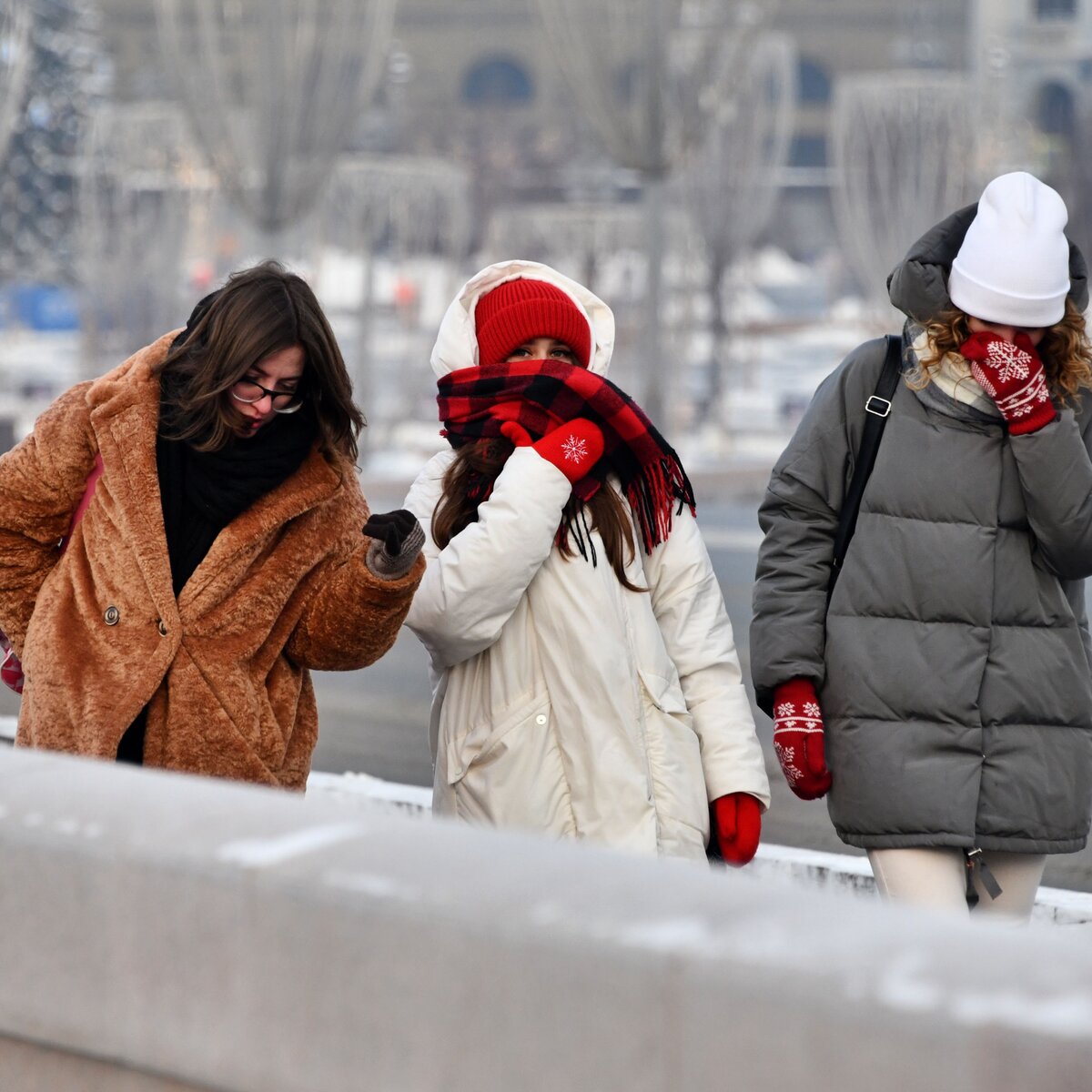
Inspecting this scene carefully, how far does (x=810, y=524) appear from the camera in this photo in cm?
321

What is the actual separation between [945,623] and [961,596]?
0.06m

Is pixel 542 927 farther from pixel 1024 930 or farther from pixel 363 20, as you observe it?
pixel 363 20

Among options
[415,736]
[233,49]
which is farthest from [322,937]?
[233,49]

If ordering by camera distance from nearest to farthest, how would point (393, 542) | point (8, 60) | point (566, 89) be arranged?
1. point (393, 542)
2. point (8, 60)
3. point (566, 89)

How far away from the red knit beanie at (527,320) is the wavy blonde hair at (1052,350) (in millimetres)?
597

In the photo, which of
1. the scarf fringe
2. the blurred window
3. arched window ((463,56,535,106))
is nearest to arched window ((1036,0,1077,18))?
the blurred window

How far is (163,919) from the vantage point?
179 cm

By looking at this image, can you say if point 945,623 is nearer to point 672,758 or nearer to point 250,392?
point 672,758

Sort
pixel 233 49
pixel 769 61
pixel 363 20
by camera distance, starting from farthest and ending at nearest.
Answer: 1. pixel 769 61
2. pixel 363 20
3. pixel 233 49

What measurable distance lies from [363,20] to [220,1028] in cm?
1622

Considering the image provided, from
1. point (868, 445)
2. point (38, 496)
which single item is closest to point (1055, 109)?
point (868, 445)

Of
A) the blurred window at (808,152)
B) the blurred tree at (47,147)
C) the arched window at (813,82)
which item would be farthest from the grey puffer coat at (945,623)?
the arched window at (813,82)

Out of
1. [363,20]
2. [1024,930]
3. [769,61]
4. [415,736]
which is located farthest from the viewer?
[769,61]

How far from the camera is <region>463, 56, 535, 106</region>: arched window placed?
72.8m
